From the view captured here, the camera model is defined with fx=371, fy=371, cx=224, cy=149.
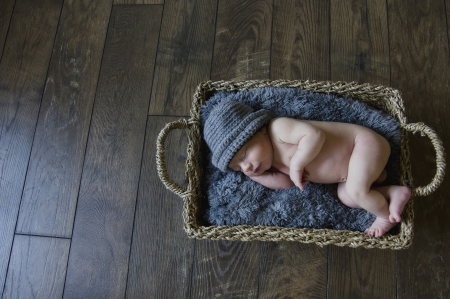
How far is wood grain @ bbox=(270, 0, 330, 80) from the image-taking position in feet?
4.55

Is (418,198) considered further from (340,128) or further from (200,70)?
(200,70)

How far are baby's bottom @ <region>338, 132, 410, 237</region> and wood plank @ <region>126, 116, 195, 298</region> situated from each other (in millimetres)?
578

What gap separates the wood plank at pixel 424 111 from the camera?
3.90 ft

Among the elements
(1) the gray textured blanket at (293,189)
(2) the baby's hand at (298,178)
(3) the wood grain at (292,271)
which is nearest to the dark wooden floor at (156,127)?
(3) the wood grain at (292,271)

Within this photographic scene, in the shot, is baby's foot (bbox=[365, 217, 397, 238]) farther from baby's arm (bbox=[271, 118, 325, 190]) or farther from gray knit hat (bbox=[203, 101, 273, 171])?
gray knit hat (bbox=[203, 101, 273, 171])

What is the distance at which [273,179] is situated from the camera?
3.67ft

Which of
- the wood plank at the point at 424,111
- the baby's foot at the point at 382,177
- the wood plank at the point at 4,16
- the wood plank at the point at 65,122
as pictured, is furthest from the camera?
the wood plank at the point at 4,16

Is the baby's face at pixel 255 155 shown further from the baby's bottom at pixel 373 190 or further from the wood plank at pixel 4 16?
the wood plank at pixel 4 16

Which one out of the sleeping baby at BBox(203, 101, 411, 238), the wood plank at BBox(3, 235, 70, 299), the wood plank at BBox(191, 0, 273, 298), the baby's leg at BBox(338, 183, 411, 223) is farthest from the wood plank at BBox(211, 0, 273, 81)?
the wood plank at BBox(3, 235, 70, 299)

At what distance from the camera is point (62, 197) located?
1350mm

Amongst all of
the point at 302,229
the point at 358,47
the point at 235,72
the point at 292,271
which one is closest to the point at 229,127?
the point at 302,229

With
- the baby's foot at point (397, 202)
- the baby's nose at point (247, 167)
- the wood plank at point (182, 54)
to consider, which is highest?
the wood plank at point (182, 54)

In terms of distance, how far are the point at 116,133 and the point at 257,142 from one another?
0.61 m

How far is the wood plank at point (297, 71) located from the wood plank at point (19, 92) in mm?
910
